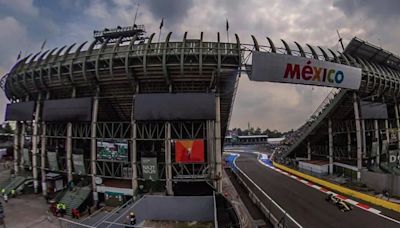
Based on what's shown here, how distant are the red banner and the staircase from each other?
23.1 m

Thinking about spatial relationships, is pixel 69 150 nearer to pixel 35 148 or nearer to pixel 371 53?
pixel 35 148

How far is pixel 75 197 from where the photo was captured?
27203 mm

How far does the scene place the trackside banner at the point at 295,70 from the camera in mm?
19203

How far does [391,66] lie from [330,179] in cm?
1885

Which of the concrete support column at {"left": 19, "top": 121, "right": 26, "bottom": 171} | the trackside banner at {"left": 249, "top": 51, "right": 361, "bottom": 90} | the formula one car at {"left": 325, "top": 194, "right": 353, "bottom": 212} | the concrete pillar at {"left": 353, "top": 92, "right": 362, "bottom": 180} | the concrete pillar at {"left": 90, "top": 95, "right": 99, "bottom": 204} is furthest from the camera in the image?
the concrete support column at {"left": 19, "top": 121, "right": 26, "bottom": 171}

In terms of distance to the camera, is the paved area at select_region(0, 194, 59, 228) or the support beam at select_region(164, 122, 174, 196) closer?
the paved area at select_region(0, 194, 59, 228)

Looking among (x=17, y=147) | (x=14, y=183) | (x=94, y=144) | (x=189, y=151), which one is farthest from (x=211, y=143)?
(x=17, y=147)

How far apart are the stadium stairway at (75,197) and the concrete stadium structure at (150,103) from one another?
3.05ft

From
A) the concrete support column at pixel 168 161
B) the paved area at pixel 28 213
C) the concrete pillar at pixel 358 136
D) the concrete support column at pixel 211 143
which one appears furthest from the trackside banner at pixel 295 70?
the paved area at pixel 28 213

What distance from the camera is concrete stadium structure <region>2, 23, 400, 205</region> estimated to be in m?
24.6

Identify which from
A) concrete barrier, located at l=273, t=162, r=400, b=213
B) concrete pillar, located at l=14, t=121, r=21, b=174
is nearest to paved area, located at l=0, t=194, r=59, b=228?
concrete pillar, located at l=14, t=121, r=21, b=174

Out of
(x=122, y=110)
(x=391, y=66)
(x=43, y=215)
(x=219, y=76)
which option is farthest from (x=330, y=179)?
(x=43, y=215)

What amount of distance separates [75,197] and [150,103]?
511 inches

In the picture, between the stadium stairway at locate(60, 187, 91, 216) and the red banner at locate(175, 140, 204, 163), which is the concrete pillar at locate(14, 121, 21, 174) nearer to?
the stadium stairway at locate(60, 187, 91, 216)
